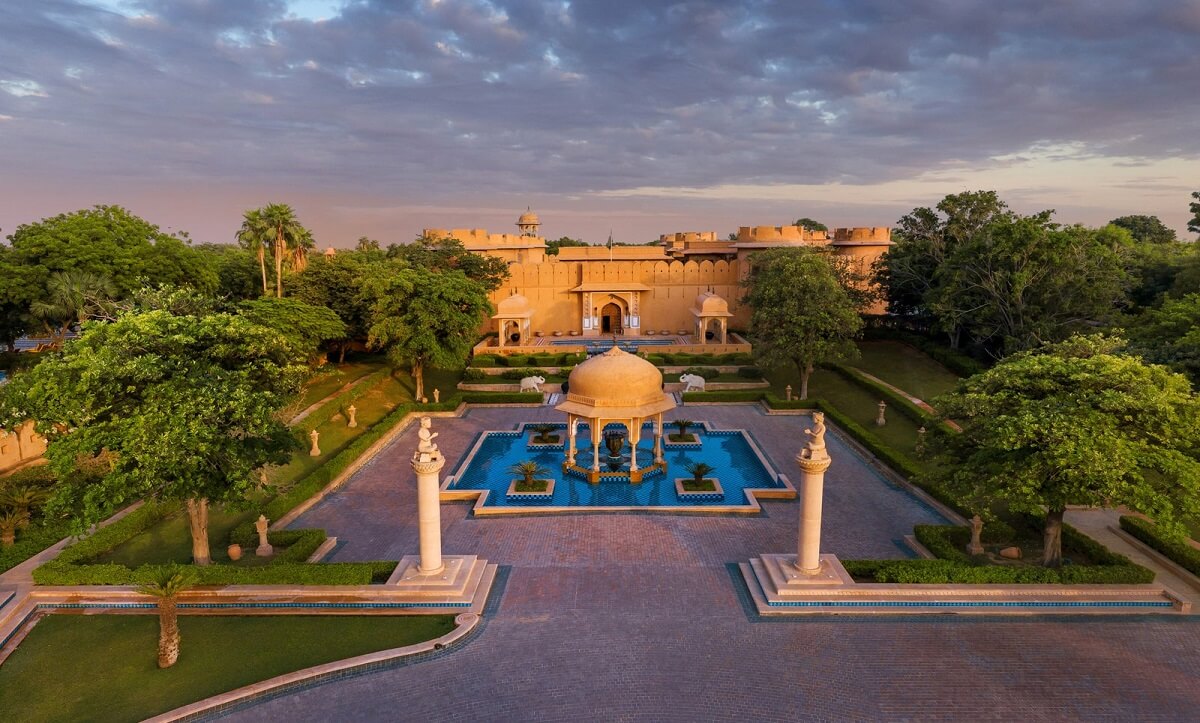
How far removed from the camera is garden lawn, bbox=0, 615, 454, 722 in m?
11.6

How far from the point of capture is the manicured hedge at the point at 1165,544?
15375 mm

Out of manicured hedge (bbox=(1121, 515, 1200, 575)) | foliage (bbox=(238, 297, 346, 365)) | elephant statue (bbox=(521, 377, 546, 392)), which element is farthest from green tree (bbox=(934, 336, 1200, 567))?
foliage (bbox=(238, 297, 346, 365))

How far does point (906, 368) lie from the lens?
39781 millimetres

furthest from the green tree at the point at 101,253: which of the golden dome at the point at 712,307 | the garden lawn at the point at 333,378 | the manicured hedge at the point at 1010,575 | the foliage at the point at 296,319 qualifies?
the manicured hedge at the point at 1010,575

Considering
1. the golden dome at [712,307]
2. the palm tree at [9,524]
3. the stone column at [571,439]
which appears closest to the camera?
the palm tree at [9,524]

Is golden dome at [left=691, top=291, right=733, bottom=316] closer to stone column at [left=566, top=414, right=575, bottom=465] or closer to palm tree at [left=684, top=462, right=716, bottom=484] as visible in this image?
stone column at [left=566, top=414, right=575, bottom=465]

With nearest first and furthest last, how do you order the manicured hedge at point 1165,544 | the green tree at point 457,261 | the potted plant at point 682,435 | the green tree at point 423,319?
the manicured hedge at point 1165,544 → the potted plant at point 682,435 → the green tree at point 423,319 → the green tree at point 457,261

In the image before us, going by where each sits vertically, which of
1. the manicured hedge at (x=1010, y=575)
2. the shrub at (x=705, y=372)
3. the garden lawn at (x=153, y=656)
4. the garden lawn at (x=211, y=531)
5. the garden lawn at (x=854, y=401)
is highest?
the shrub at (x=705, y=372)

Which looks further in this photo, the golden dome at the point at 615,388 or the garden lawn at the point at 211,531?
the golden dome at the point at 615,388

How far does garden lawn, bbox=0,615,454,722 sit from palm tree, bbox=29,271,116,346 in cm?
2203

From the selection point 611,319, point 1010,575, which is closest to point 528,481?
point 1010,575

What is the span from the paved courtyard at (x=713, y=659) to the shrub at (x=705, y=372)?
2065 cm

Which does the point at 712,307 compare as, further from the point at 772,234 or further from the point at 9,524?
the point at 9,524

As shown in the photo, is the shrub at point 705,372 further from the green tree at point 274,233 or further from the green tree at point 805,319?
the green tree at point 274,233
